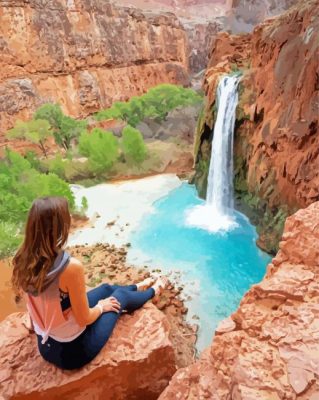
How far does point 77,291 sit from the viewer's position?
1.90 metres

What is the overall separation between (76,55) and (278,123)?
55.8ft

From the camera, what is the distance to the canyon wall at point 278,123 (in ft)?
19.6

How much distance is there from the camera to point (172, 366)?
7.83 ft

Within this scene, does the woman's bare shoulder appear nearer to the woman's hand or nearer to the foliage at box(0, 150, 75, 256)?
the woman's hand

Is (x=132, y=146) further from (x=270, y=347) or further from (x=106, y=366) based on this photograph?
(x=270, y=347)

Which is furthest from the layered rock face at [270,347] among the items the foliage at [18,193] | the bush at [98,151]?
the bush at [98,151]

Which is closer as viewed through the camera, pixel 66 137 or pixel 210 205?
pixel 210 205

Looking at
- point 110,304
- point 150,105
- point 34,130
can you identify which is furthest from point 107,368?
point 150,105

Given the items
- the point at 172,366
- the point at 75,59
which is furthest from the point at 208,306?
the point at 75,59

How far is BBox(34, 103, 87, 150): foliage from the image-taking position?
1546cm

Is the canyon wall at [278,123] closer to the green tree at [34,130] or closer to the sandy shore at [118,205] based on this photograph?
the sandy shore at [118,205]

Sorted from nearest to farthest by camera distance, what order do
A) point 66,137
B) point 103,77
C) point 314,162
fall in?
point 314,162
point 66,137
point 103,77

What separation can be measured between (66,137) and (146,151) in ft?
13.8

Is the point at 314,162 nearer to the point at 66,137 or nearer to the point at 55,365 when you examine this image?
the point at 55,365
